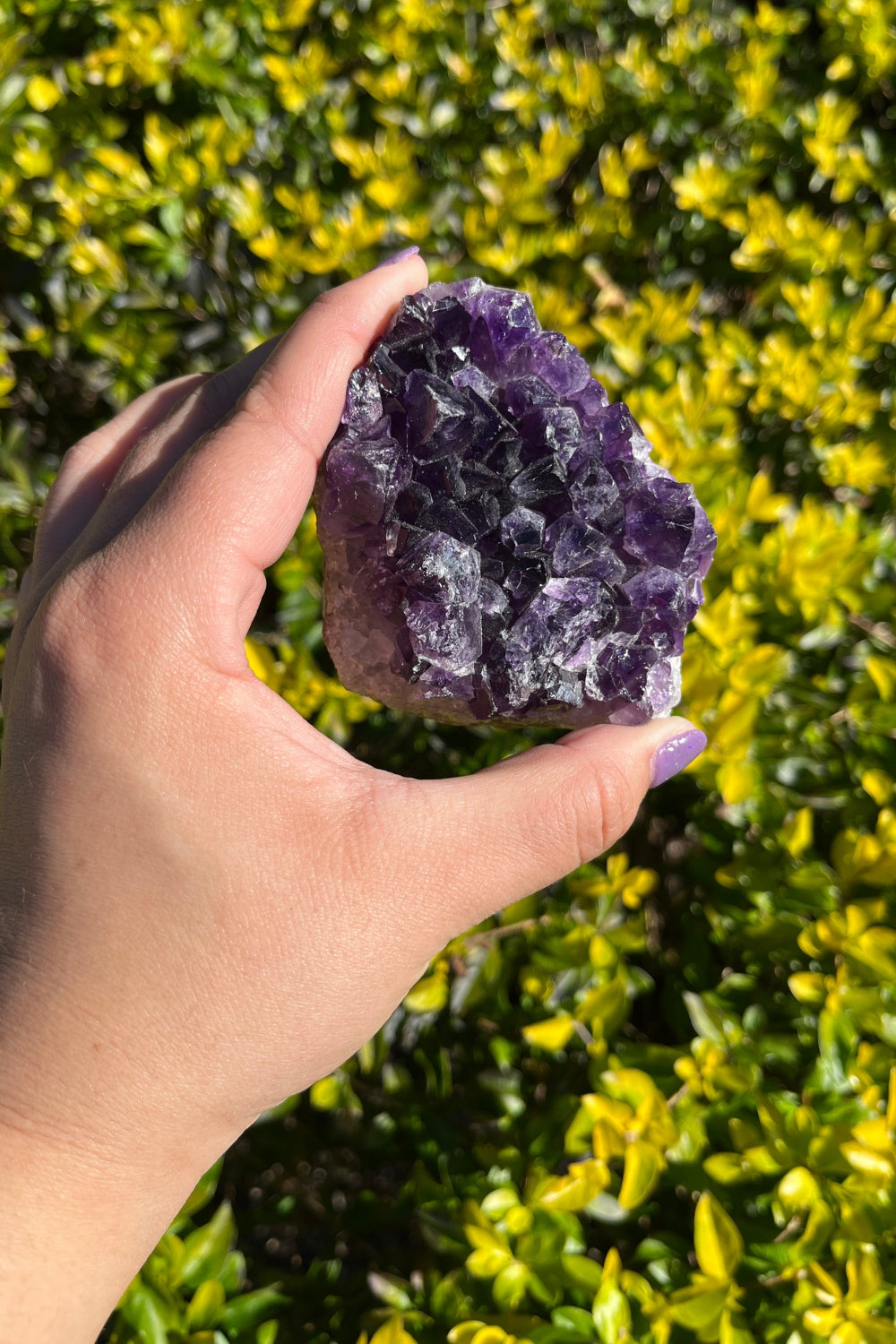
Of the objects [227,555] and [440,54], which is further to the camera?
[440,54]

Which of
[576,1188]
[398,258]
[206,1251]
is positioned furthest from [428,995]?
[398,258]

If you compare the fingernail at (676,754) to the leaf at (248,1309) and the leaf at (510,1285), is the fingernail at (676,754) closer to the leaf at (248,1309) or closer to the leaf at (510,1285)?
the leaf at (510,1285)

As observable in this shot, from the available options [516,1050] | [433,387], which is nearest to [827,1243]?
[516,1050]

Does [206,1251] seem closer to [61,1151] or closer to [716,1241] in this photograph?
[61,1151]

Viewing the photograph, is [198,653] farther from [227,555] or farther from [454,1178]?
[454,1178]

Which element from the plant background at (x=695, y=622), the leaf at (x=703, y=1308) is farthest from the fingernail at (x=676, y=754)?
the leaf at (x=703, y=1308)
